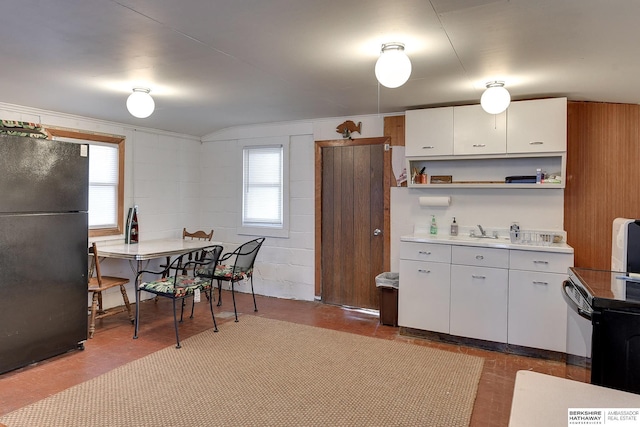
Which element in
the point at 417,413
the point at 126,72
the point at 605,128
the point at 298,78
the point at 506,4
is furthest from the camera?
the point at 605,128

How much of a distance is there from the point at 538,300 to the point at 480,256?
0.57 metres

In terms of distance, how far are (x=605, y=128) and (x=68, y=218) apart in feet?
15.5

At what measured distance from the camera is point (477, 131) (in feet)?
12.2

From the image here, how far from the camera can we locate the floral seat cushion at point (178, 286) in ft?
11.6

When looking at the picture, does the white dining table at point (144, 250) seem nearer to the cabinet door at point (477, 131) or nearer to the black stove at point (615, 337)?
the cabinet door at point (477, 131)

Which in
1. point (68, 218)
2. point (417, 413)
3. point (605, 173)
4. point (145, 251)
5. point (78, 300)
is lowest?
point (417, 413)

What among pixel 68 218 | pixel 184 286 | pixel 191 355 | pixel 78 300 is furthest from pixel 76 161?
pixel 191 355

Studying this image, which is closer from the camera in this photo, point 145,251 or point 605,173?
point 605,173

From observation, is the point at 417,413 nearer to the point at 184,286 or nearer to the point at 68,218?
the point at 184,286

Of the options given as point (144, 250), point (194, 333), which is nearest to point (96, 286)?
point (144, 250)

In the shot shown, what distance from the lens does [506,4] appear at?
1863 mm

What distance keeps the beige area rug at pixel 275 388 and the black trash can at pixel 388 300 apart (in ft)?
1.51

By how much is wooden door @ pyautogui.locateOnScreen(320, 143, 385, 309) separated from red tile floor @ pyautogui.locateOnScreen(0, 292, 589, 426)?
27 centimetres

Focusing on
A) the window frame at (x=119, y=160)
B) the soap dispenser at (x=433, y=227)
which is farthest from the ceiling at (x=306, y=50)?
the soap dispenser at (x=433, y=227)
